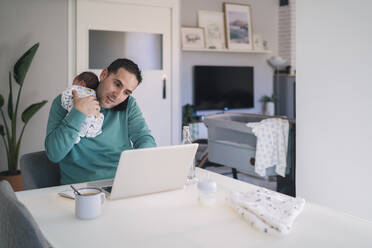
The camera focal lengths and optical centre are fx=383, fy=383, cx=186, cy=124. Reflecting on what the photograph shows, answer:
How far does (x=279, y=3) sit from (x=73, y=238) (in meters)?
6.32

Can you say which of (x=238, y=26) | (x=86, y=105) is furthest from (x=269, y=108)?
(x=86, y=105)

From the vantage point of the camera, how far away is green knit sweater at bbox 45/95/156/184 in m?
1.52

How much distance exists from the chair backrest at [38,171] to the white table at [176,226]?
0.31 meters

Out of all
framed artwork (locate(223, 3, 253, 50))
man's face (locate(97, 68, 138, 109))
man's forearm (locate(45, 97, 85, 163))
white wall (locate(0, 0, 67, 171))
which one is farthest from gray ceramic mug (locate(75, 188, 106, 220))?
framed artwork (locate(223, 3, 253, 50))

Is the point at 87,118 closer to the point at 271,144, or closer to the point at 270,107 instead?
the point at 271,144

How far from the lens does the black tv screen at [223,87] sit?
5.80 meters

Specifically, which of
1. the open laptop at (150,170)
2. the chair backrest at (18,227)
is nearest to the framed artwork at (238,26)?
the open laptop at (150,170)

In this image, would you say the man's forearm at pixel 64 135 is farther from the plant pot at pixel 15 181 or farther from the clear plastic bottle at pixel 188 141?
the plant pot at pixel 15 181

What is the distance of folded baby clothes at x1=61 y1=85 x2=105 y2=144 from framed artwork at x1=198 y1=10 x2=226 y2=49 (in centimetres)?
423

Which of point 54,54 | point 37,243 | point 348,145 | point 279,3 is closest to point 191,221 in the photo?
point 37,243

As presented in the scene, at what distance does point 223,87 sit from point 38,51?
117 inches

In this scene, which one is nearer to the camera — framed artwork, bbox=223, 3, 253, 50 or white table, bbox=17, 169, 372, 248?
white table, bbox=17, 169, 372, 248

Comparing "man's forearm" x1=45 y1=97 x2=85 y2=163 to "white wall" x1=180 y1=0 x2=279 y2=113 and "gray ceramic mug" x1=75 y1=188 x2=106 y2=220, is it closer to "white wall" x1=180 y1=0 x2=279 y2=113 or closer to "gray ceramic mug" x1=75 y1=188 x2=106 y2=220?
"gray ceramic mug" x1=75 y1=188 x2=106 y2=220

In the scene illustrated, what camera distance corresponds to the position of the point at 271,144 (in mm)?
2742
